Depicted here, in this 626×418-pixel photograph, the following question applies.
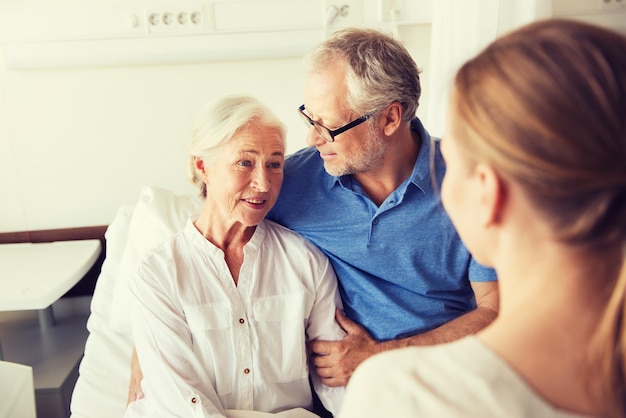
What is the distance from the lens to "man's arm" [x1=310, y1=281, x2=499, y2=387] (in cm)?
146

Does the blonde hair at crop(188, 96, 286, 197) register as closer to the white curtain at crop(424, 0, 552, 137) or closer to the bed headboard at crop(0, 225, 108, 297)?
the white curtain at crop(424, 0, 552, 137)

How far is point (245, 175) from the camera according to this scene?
1.42 metres

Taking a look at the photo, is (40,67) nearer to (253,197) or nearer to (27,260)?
(27,260)

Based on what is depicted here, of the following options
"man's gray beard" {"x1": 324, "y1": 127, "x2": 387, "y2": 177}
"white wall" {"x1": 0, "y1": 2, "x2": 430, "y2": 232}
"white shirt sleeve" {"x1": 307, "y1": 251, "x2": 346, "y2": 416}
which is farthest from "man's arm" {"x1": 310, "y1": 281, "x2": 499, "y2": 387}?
"white wall" {"x1": 0, "y1": 2, "x2": 430, "y2": 232}

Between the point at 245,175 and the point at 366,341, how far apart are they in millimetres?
572

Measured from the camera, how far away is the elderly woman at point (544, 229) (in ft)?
1.87

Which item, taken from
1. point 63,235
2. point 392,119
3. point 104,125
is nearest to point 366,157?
point 392,119

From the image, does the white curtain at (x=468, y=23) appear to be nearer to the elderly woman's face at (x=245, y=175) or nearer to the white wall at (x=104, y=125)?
the white wall at (x=104, y=125)

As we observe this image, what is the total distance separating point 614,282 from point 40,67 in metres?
2.19

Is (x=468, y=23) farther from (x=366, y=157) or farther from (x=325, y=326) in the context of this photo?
(x=325, y=326)

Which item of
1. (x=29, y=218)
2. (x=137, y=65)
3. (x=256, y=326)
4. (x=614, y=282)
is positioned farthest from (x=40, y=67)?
(x=614, y=282)

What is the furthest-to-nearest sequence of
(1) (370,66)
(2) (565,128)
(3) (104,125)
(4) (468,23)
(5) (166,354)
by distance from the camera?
(3) (104,125), (4) (468,23), (1) (370,66), (5) (166,354), (2) (565,128)

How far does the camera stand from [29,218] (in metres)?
2.32

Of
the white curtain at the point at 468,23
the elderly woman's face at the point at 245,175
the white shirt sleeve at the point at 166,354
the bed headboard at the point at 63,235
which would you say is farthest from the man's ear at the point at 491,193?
the bed headboard at the point at 63,235
